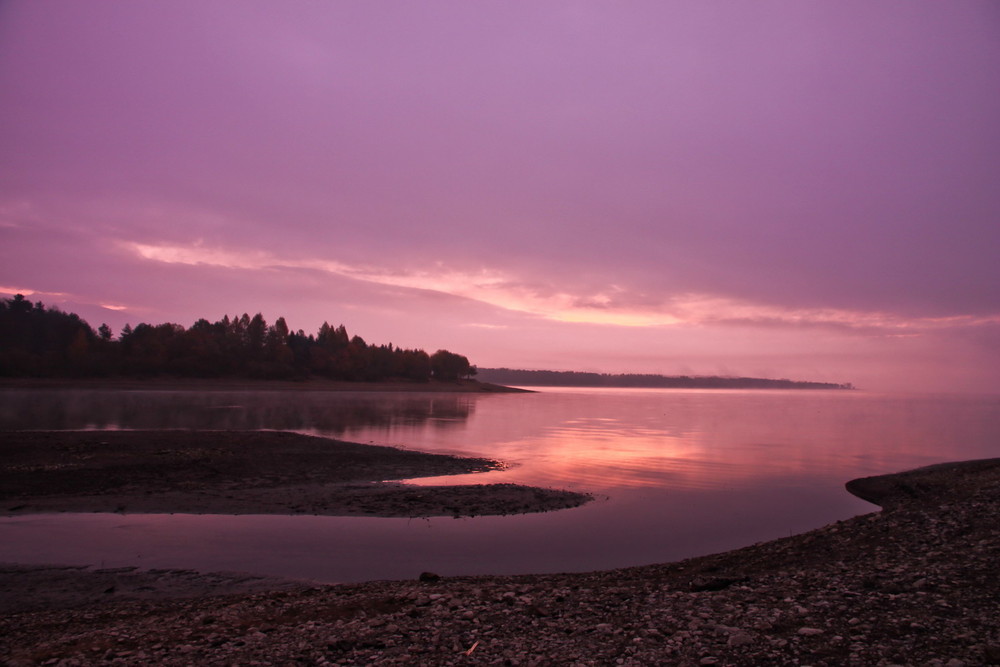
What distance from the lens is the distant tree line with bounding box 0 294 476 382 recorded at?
122m

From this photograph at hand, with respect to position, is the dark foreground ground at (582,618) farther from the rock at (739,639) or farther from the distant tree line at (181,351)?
the distant tree line at (181,351)

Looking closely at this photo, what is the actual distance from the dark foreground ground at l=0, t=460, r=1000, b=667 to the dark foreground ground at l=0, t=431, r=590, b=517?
7.39m

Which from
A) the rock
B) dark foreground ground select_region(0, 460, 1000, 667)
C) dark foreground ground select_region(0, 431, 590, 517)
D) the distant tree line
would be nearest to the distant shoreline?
the distant tree line

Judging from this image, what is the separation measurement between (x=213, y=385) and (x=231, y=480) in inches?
4551

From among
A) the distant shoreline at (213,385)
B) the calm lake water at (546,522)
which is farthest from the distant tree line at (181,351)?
the calm lake water at (546,522)

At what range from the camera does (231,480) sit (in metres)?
23.4

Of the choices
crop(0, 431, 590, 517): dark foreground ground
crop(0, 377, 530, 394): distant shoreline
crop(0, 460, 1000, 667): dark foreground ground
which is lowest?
crop(0, 377, 530, 394): distant shoreline

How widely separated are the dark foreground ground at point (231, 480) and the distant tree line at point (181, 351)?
348 ft

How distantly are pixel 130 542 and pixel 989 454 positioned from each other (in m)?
51.1

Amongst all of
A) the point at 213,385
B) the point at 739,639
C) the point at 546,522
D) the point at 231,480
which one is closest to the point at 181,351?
the point at 213,385

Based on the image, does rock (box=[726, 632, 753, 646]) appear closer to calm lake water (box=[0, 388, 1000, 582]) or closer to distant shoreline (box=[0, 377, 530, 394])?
calm lake water (box=[0, 388, 1000, 582])

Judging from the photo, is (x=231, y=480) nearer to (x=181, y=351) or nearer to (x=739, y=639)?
(x=739, y=639)

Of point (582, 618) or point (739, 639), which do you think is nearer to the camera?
point (739, 639)

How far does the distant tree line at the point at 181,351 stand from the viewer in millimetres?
122000
